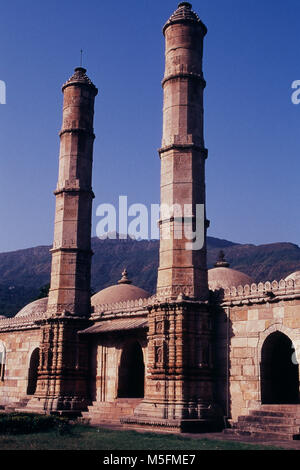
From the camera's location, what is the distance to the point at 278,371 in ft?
Result: 52.0

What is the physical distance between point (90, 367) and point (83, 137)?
8732 mm

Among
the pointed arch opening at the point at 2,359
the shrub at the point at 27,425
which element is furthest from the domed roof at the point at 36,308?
the shrub at the point at 27,425

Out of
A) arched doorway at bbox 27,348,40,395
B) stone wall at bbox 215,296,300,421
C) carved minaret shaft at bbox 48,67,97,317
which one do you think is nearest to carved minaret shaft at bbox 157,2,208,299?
stone wall at bbox 215,296,300,421

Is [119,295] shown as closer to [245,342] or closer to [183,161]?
[183,161]

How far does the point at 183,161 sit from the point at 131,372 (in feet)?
24.5

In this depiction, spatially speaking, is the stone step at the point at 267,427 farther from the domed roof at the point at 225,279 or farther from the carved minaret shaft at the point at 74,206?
the carved minaret shaft at the point at 74,206

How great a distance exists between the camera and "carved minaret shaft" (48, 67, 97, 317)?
20.1m

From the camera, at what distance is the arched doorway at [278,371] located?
1479cm

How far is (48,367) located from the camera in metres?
19.5

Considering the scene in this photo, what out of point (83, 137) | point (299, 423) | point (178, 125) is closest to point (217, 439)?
point (299, 423)

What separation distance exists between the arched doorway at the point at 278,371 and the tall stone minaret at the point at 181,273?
5.12ft

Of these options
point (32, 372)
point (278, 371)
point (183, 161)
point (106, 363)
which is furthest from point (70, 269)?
point (278, 371)

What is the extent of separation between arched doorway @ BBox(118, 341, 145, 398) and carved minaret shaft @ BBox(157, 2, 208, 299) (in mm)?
3744
